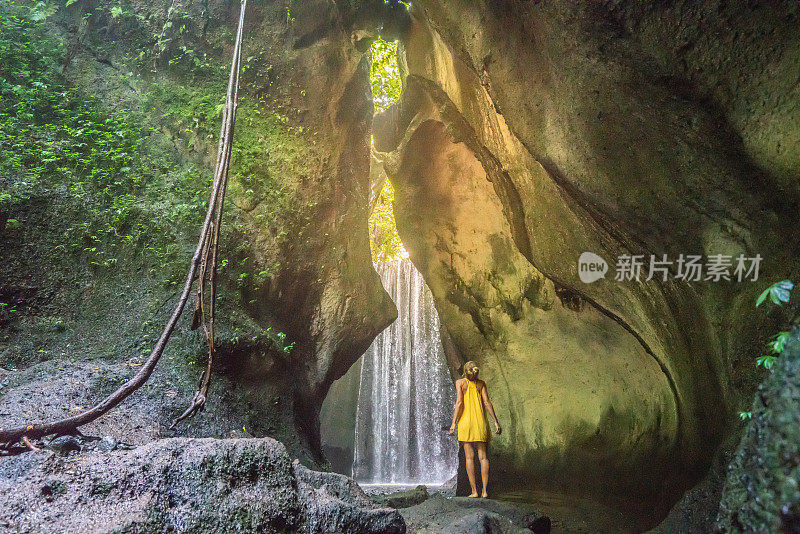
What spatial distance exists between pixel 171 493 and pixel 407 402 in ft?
40.1

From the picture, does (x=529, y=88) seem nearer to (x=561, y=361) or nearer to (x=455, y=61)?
(x=455, y=61)

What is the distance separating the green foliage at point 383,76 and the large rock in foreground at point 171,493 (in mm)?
10186

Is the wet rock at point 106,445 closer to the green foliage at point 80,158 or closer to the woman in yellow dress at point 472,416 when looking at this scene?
the green foliage at point 80,158

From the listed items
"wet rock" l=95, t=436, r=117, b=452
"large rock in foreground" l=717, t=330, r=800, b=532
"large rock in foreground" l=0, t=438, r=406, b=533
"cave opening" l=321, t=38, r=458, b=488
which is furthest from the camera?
"cave opening" l=321, t=38, r=458, b=488

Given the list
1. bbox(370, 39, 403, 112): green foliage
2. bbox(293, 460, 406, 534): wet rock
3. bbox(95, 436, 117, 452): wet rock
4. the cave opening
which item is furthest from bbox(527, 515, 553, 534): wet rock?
bbox(370, 39, 403, 112): green foliage

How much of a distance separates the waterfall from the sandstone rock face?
188 inches

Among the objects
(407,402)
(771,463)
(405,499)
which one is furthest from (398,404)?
(771,463)

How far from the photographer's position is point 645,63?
3.30 m

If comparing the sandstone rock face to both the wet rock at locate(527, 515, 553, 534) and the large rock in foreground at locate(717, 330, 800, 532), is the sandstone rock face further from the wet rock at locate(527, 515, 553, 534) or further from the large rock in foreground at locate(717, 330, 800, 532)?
the large rock in foreground at locate(717, 330, 800, 532)

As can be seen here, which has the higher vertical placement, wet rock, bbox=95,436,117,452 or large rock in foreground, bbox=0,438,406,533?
wet rock, bbox=95,436,117,452

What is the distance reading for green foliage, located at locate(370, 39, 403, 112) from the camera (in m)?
11.5

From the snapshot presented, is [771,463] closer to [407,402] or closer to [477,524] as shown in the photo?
[477,524]

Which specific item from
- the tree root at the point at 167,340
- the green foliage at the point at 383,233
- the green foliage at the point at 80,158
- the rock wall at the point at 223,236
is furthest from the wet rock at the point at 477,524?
the green foliage at the point at 383,233

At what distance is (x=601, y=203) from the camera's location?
425 cm
